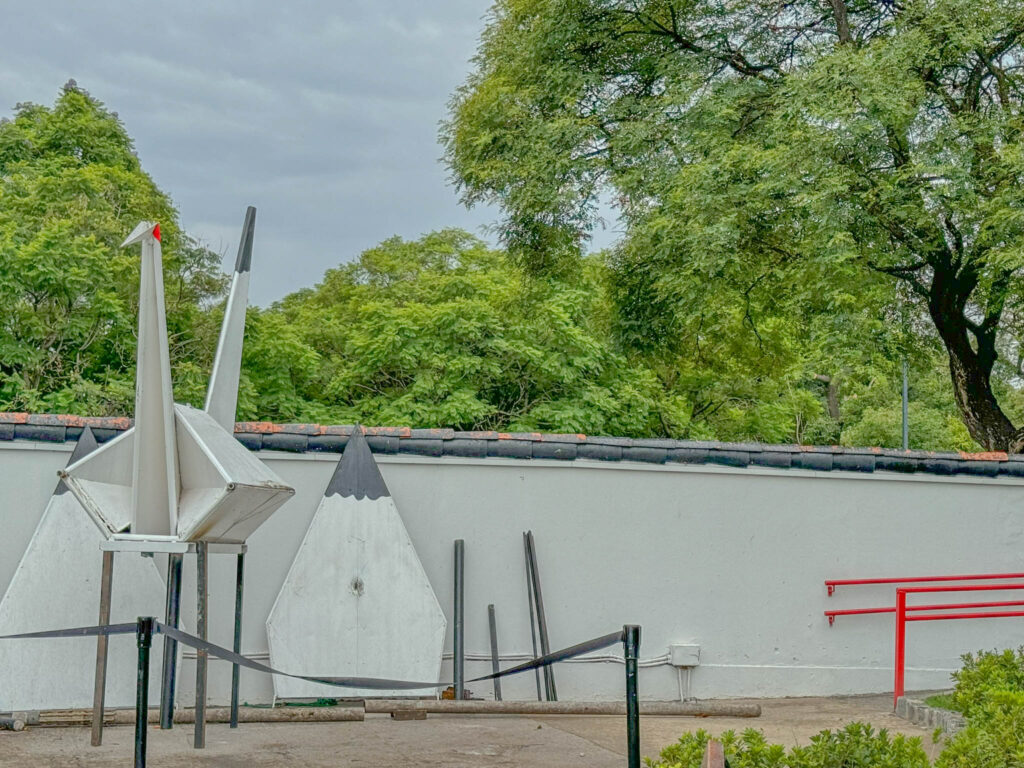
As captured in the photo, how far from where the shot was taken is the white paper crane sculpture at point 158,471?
16.0 feet

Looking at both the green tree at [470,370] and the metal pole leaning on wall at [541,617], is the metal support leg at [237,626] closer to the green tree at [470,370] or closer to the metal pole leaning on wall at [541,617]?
the metal pole leaning on wall at [541,617]

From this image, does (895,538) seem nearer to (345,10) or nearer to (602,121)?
(602,121)

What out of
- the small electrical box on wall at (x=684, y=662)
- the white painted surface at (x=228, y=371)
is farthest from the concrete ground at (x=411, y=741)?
the white painted surface at (x=228, y=371)

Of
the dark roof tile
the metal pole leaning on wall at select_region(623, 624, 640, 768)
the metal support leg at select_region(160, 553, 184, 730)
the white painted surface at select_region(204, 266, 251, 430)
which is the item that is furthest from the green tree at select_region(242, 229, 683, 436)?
the metal pole leaning on wall at select_region(623, 624, 640, 768)

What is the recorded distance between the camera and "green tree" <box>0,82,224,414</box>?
57.4 feet

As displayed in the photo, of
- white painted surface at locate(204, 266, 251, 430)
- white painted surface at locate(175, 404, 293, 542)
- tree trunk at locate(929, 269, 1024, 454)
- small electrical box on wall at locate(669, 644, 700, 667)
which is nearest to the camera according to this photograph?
white painted surface at locate(175, 404, 293, 542)

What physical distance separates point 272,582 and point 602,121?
839cm

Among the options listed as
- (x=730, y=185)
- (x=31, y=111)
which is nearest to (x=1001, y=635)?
(x=730, y=185)

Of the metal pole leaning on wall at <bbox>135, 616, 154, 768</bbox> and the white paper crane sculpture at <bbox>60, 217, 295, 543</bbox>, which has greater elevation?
the white paper crane sculpture at <bbox>60, 217, 295, 543</bbox>

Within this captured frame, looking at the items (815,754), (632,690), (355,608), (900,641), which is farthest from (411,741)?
(900,641)

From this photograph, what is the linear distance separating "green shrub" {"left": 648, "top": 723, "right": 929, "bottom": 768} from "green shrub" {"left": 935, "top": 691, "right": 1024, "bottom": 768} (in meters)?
0.15

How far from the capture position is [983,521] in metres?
8.40

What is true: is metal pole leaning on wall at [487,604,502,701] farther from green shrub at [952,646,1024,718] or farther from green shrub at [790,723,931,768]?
green shrub at [790,723,931,768]

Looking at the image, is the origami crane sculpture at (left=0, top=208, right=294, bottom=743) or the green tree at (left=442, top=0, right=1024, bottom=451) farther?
the green tree at (left=442, top=0, right=1024, bottom=451)
